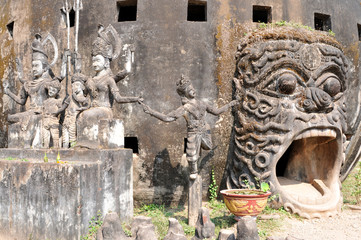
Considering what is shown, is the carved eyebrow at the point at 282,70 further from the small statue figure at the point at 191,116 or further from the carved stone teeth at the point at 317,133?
the small statue figure at the point at 191,116

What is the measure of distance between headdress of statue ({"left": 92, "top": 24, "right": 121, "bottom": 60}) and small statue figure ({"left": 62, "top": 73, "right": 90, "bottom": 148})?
0.66 m

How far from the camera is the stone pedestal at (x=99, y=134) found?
615cm

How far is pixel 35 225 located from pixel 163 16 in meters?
5.26

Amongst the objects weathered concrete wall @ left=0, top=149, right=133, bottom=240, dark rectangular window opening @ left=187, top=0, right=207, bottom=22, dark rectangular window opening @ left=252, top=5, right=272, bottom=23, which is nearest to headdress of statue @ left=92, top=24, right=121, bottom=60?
weathered concrete wall @ left=0, top=149, right=133, bottom=240

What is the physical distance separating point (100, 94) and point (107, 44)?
0.98 metres

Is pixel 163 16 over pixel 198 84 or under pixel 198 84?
over

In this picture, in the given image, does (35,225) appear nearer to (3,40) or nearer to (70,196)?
(70,196)

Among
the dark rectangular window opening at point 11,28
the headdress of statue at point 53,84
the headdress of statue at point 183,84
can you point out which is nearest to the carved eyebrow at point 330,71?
the headdress of statue at point 183,84

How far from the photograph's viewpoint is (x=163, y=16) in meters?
8.27

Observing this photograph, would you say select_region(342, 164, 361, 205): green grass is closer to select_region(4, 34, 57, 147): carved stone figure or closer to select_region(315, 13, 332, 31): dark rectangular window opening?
select_region(315, 13, 332, 31): dark rectangular window opening

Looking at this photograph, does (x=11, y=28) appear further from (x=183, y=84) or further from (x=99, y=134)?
(x=183, y=84)

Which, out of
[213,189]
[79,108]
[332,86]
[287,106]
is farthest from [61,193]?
[332,86]

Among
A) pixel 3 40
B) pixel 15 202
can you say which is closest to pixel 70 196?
pixel 15 202

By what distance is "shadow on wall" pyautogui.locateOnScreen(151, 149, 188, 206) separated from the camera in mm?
7906
